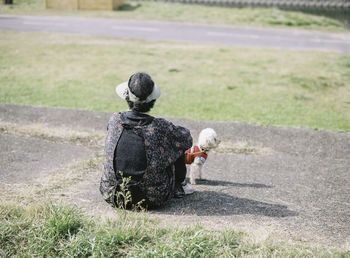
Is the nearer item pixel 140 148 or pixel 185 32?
pixel 140 148

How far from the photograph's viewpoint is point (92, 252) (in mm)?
3303

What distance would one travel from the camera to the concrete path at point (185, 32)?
1409 cm

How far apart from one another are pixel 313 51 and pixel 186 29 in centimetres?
524

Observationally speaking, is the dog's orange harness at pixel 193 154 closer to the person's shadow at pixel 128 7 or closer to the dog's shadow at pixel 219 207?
the dog's shadow at pixel 219 207

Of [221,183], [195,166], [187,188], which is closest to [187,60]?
[221,183]

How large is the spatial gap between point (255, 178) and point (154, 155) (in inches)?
68.0

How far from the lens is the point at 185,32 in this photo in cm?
1545

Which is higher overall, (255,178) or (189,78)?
(189,78)

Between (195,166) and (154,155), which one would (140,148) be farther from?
(195,166)

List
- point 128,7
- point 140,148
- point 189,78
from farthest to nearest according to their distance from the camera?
point 128,7
point 189,78
point 140,148

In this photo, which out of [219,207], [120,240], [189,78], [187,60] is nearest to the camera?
[120,240]

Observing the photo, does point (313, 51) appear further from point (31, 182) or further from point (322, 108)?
point (31, 182)

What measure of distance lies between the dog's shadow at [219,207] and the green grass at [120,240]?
457 millimetres

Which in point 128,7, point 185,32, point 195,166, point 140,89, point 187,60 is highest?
point 128,7
